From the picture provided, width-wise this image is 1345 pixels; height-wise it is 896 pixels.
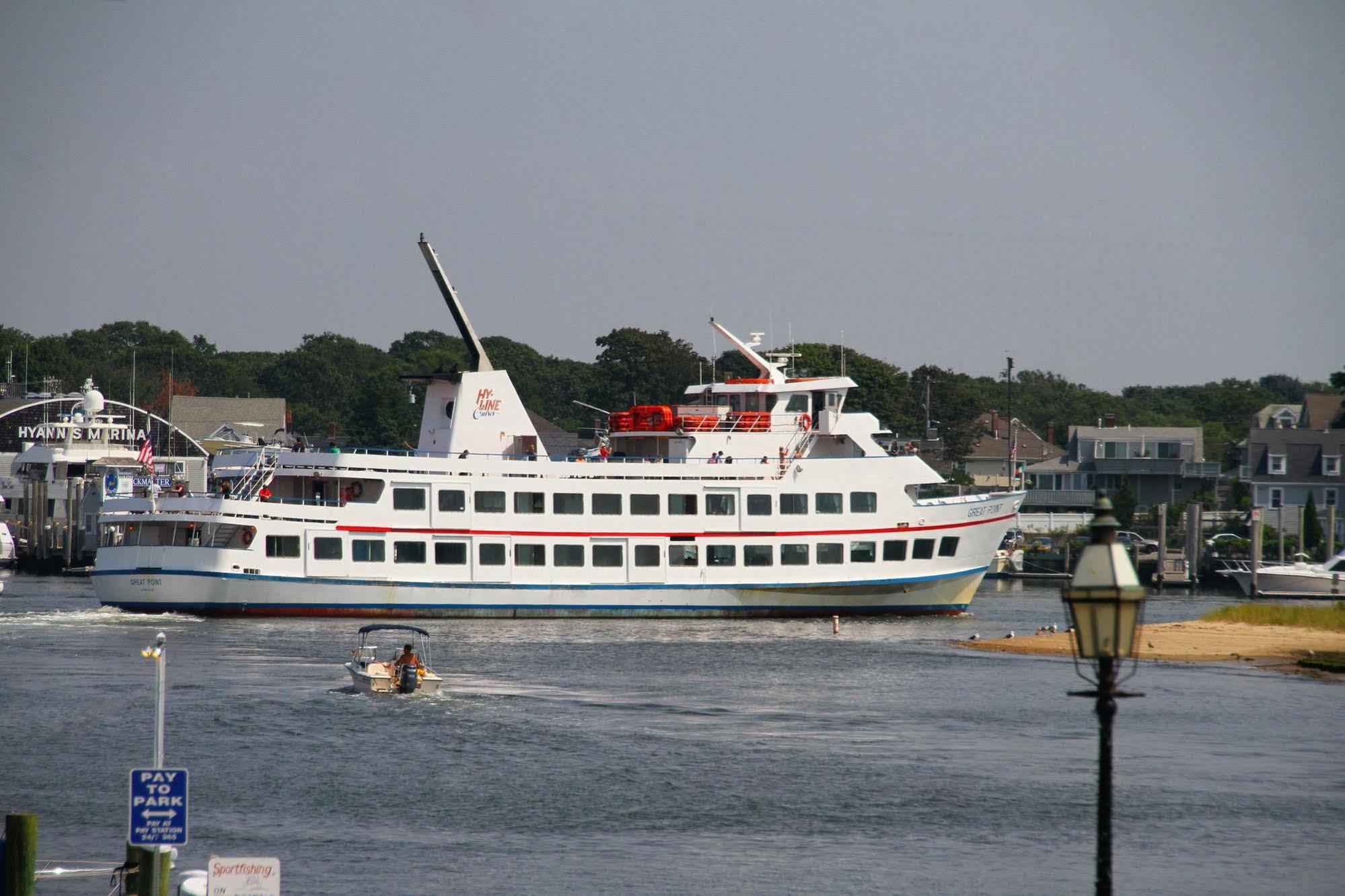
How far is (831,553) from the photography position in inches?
1980

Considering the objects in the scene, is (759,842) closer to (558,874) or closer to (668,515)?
(558,874)

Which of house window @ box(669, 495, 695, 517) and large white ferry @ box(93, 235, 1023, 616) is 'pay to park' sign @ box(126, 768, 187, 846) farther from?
house window @ box(669, 495, 695, 517)

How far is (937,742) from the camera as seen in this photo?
100 feet

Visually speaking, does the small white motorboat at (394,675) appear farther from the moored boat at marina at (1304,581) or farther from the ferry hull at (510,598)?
the moored boat at marina at (1304,581)

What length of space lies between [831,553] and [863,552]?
3.63 feet

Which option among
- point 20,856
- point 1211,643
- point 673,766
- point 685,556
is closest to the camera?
point 20,856

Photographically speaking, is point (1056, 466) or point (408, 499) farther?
point (1056, 466)

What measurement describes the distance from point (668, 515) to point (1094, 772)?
74.9 ft

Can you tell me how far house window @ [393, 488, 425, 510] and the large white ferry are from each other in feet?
0.15

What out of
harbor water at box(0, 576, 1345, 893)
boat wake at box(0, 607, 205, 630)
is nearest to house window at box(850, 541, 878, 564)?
harbor water at box(0, 576, 1345, 893)

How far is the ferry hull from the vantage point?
45.5 metres

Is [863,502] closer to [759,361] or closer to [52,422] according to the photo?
[759,361]

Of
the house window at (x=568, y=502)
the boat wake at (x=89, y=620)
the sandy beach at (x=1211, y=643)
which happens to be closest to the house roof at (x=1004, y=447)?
the sandy beach at (x=1211, y=643)

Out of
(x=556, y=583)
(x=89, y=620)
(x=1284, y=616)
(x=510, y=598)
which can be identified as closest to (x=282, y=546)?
(x=89, y=620)
